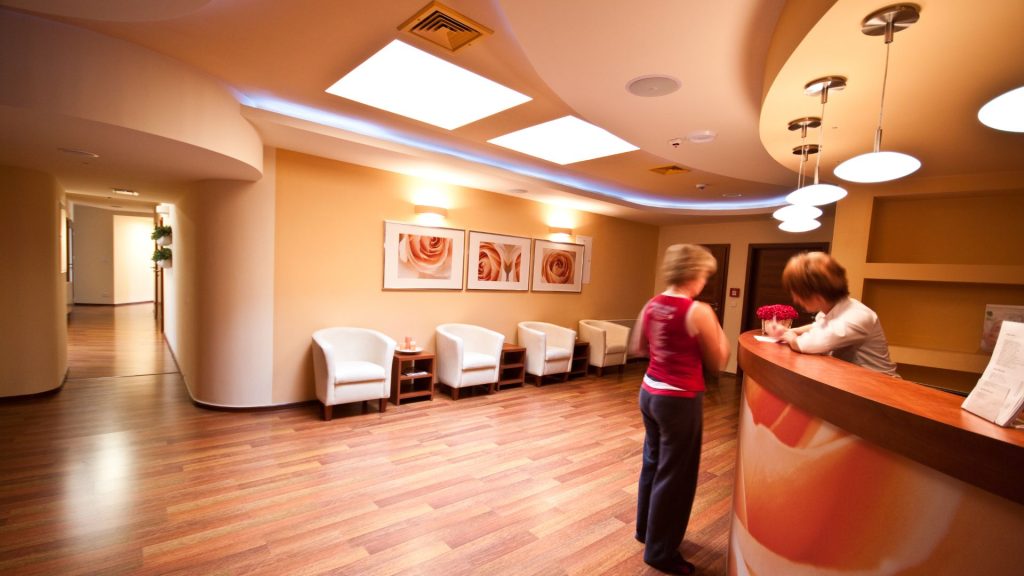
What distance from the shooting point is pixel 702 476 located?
141 inches

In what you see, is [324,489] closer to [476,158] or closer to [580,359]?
[476,158]

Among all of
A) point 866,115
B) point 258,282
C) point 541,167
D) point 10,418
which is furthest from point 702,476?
point 10,418

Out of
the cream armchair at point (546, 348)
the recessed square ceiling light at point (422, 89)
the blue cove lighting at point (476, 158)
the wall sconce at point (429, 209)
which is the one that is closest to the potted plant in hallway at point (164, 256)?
the wall sconce at point (429, 209)

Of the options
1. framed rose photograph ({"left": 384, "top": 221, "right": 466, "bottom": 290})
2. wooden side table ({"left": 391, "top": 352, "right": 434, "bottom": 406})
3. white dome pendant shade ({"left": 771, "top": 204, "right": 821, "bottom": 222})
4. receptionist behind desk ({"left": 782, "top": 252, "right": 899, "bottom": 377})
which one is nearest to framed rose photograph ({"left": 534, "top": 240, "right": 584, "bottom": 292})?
framed rose photograph ({"left": 384, "top": 221, "right": 466, "bottom": 290})

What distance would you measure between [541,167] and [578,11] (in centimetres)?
359

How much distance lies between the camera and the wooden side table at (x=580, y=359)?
6.80m

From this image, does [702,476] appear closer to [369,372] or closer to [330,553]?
[330,553]

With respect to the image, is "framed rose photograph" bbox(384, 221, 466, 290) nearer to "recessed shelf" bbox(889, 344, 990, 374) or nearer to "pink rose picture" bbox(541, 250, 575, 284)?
"pink rose picture" bbox(541, 250, 575, 284)

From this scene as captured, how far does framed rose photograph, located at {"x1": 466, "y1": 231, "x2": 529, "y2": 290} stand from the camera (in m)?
6.01

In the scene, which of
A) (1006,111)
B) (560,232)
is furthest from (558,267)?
(1006,111)

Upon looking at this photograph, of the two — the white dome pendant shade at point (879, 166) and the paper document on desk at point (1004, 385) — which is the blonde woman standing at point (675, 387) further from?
the paper document on desk at point (1004, 385)

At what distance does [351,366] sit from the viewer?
4531 mm

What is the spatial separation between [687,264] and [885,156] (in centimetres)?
86

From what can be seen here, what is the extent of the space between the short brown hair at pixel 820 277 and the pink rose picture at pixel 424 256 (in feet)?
13.8
